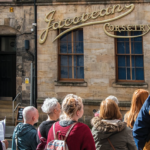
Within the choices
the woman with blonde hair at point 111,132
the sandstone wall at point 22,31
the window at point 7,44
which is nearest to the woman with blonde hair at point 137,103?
the woman with blonde hair at point 111,132

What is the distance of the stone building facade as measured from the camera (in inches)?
393

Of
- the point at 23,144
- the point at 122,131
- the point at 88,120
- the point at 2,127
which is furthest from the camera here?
the point at 88,120

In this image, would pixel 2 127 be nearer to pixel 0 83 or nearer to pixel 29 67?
pixel 29 67

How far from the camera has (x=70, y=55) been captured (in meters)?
10.5

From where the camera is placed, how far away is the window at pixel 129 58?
10.2 meters

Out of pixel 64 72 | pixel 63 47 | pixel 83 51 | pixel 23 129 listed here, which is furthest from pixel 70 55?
pixel 23 129

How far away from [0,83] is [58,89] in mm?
3717

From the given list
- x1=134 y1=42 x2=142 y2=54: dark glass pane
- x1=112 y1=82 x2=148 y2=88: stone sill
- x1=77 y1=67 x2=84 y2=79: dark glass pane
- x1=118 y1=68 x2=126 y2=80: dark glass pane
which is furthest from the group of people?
x1=134 y1=42 x2=142 y2=54: dark glass pane

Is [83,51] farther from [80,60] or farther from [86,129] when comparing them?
[86,129]

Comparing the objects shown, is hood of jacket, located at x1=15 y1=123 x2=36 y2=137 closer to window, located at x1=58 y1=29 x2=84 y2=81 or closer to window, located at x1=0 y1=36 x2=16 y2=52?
window, located at x1=58 y1=29 x2=84 y2=81

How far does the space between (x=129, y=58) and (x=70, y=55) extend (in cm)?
273

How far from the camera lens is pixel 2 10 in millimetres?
10617

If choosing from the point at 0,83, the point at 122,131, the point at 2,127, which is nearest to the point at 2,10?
the point at 0,83

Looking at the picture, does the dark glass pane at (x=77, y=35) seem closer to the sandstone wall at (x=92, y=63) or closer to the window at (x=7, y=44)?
the sandstone wall at (x=92, y=63)
